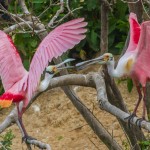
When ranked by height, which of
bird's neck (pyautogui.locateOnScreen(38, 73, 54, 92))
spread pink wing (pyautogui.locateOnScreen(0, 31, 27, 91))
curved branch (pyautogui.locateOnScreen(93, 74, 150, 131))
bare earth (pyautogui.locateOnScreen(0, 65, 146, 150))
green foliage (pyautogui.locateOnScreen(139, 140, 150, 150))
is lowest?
bare earth (pyautogui.locateOnScreen(0, 65, 146, 150))

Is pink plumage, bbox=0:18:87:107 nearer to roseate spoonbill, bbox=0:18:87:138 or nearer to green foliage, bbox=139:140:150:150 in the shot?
roseate spoonbill, bbox=0:18:87:138

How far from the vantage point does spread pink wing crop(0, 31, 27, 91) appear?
4066mm

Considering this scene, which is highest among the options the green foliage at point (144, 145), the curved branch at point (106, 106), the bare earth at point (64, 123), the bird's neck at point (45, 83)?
the bird's neck at point (45, 83)

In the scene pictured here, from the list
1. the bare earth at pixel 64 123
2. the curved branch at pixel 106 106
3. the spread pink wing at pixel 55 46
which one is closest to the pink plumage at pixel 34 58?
the spread pink wing at pixel 55 46

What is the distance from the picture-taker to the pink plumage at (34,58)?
372 cm

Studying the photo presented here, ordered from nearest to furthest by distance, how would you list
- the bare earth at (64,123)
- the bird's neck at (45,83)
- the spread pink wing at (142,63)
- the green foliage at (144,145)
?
1. the spread pink wing at (142,63)
2. the bird's neck at (45,83)
3. the green foliage at (144,145)
4. the bare earth at (64,123)

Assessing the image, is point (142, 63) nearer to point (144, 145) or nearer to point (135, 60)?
point (135, 60)

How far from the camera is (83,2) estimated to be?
22.7 ft

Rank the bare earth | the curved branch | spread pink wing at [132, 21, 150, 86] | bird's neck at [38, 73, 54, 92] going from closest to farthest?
the curved branch < spread pink wing at [132, 21, 150, 86] < bird's neck at [38, 73, 54, 92] < the bare earth

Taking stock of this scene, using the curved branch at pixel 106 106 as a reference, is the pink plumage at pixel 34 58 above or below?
above

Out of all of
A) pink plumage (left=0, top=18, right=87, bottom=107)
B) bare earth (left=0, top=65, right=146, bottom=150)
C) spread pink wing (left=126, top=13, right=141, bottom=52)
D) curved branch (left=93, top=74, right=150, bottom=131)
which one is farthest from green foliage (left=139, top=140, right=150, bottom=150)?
bare earth (left=0, top=65, right=146, bottom=150)

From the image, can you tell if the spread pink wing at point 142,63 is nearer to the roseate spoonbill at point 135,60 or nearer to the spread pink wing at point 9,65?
the roseate spoonbill at point 135,60

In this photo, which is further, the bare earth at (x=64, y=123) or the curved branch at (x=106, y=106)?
the bare earth at (x=64, y=123)

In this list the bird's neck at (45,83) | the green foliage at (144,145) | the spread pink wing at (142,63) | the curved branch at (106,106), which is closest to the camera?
the curved branch at (106,106)
